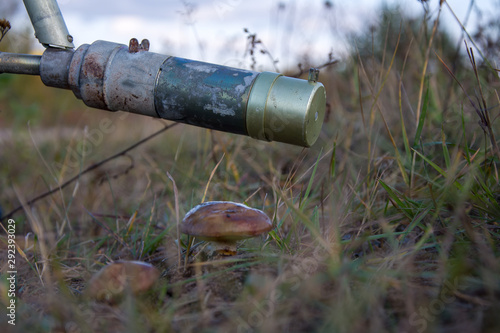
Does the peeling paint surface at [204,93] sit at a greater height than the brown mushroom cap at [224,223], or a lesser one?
greater

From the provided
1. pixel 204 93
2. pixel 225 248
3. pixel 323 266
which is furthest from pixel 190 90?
pixel 323 266

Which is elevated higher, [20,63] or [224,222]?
[20,63]

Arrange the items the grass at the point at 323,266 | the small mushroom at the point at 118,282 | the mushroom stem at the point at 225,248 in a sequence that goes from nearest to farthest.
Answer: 1. the grass at the point at 323,266
2. the small mushroom at the point at 118,282
3. the mushroom stem at the point at 225,248

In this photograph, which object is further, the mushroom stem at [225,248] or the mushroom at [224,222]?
the mushroom stem at [225,248]

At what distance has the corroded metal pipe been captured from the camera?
1.09m

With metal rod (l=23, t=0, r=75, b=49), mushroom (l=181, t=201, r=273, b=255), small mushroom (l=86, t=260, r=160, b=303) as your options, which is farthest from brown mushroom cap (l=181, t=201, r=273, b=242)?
metal rod (l=23, t=0, r=75, b=49)

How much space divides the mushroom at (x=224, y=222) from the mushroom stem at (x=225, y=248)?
0.07 m

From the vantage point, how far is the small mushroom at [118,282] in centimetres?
103

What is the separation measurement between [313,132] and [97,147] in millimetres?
2681

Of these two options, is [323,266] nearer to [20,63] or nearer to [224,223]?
[224,223]

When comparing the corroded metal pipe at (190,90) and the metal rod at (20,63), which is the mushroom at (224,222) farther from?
the metal rod at (20,63)

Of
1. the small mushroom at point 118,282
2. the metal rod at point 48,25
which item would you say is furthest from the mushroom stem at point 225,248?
the metal rod at point 48,25

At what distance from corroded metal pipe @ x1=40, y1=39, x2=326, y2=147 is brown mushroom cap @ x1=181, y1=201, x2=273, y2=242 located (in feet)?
0.71

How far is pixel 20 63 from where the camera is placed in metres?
1.29
